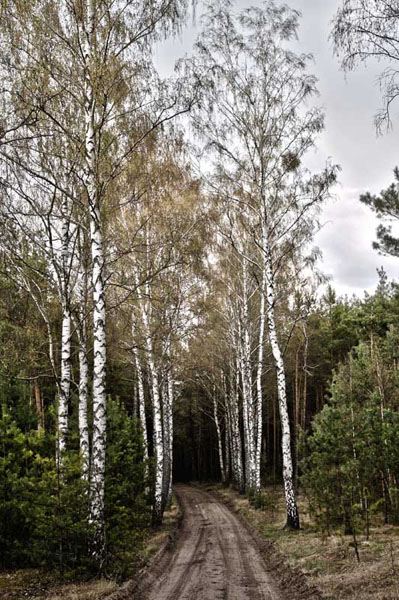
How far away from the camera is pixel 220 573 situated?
9.29 meters

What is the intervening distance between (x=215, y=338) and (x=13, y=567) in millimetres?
16425

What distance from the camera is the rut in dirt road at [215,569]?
7.79 metres

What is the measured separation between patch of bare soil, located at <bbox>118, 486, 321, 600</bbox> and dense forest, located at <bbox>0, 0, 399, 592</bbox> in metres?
0.75

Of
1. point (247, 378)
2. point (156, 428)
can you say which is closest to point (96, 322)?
point (156, 428)

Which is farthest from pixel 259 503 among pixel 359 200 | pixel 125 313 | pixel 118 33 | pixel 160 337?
pixel 118 33

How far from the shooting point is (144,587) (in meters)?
A: 8.24

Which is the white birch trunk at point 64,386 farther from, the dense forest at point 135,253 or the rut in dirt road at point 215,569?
the rut in dirt road at point 215,569

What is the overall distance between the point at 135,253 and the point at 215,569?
9874 mm

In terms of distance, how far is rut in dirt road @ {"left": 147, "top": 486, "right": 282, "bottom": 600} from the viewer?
779 cm

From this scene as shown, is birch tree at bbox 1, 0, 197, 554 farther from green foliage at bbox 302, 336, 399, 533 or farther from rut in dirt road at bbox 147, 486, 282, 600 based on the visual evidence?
green foliage at bbox 302, 336, 399, 533

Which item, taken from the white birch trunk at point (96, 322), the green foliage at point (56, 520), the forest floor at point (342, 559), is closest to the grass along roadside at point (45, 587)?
the green foliage at point (56, 520)

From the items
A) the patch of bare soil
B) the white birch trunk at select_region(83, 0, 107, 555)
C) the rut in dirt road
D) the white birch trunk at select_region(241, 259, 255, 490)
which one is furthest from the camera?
the white birch trunk at select_region(241, 259, 255, 490)

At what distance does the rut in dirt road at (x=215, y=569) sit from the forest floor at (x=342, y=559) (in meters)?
0.70

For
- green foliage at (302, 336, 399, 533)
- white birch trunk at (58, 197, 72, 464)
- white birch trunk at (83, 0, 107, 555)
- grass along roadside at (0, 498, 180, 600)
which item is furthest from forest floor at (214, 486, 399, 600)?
white birch trunk at (58, 197, 72, 464)
